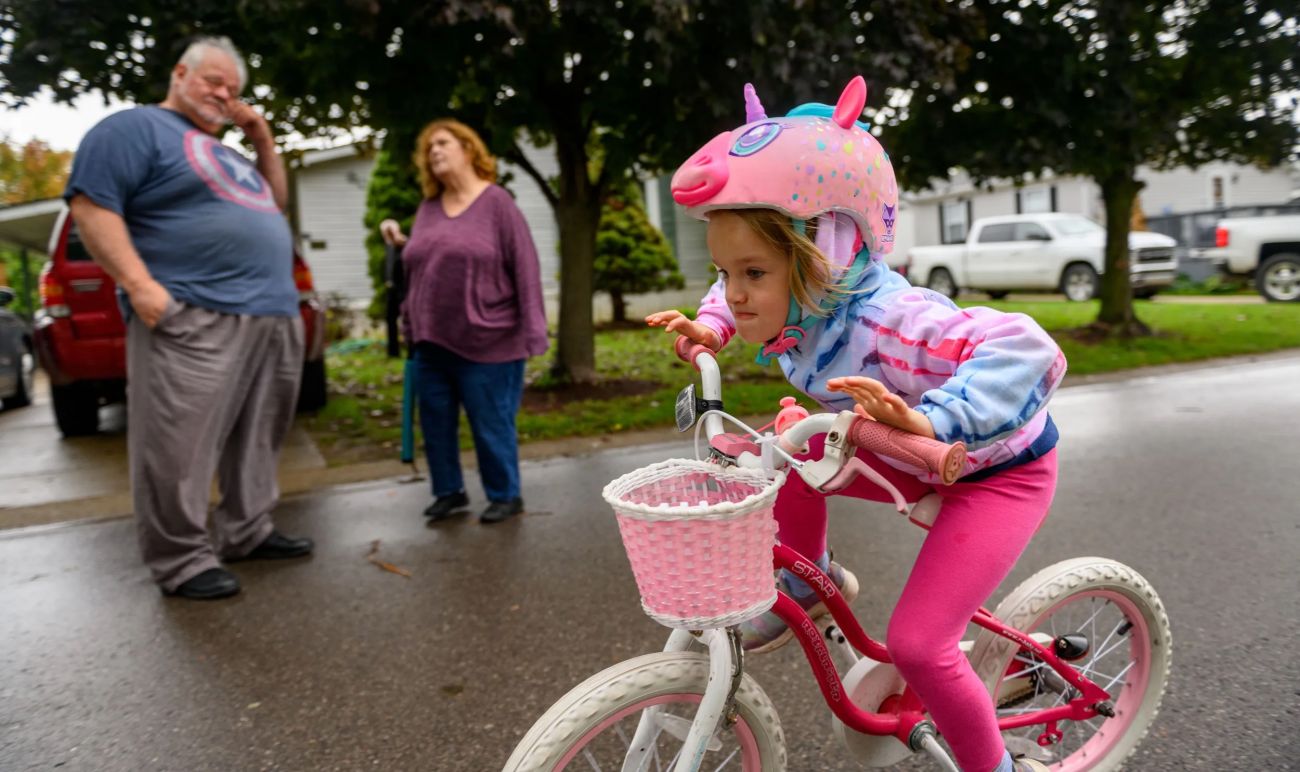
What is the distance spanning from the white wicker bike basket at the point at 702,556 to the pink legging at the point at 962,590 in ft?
1.27

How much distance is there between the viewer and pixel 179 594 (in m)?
4.11

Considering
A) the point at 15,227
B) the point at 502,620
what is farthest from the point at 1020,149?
the point at 15,227

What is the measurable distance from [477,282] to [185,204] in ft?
4.55

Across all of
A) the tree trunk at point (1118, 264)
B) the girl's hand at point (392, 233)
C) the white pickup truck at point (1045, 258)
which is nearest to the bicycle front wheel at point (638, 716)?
the girl's hand at point (392, 233)

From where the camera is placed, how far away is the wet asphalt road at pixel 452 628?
2.78 meters

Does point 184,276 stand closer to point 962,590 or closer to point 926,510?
point 926,510

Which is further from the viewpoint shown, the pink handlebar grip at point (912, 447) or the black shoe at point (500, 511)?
the black shoe at point (500, 511)

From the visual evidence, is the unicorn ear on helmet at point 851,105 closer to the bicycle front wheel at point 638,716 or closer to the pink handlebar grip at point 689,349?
the pink handlebar grip at point 689,349

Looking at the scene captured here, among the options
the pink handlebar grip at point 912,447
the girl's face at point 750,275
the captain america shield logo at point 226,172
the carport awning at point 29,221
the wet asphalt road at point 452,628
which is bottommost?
the wet asphalt road at point 452,628

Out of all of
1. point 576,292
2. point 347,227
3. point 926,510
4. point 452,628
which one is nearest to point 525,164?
point 576,292

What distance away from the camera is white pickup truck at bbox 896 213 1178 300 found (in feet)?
63.3

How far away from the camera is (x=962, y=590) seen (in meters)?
1.87

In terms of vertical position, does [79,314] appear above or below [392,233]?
below

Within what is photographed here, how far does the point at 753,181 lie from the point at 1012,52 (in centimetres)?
798
